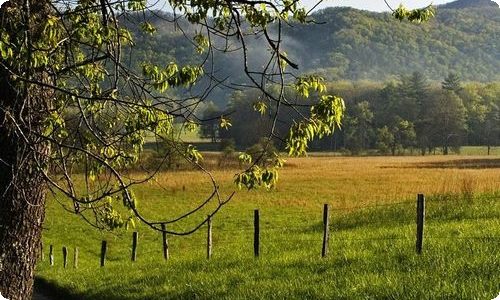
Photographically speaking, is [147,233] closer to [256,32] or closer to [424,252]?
[424,252]

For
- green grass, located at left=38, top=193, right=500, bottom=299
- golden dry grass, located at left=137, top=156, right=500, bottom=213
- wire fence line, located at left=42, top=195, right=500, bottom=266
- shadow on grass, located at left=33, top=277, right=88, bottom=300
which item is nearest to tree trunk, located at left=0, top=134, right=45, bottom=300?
green grass, located at left=38, top=193, right=500, bottom=299

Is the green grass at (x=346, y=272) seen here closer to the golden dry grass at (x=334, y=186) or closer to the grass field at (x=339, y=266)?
the grass field at (x=339, y=266)

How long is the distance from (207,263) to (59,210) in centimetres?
3291

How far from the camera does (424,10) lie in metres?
7.13

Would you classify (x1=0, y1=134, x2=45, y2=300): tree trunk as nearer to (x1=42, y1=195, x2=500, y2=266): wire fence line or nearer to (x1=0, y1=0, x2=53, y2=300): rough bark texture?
(x1=0, y1=0, x2=53, y2=300): rough bark texture

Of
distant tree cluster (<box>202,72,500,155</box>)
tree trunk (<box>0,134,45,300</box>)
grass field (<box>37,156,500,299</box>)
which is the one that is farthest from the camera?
distant tree cluster (<box>202,72,500,155</box>)

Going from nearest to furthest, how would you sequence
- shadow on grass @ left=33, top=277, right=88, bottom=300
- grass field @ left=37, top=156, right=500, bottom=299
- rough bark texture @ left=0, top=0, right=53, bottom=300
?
rough bark texture @ left=0, top=0, right=53, bottom=300 → grass field @ left=37, top=156, right=500, bottom=299 → shadow on grass @ left=33, top=277, right=88, bottom=300

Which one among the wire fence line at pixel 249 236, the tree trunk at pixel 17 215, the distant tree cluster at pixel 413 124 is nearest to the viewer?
the tree trunk at pixel 17 215

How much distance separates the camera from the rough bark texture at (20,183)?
23.0 ft

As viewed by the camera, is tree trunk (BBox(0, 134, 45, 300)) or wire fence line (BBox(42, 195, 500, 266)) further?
wire fence line (BBox(42, 195, 500, 266))

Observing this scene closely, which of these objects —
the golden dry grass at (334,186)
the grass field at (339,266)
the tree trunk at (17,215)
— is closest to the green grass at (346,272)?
the grass field at (339,266)

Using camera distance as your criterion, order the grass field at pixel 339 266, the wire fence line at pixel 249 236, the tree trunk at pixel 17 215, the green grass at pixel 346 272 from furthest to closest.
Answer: the wire fence line at pixel 249 236 → the grass field at pixel 339 266 → the green grass at pixel 346 272 → the tree trunk at pixel 17 215

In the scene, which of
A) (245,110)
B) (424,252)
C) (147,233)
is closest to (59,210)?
(147,233)

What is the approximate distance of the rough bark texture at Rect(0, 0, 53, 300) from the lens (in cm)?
702
